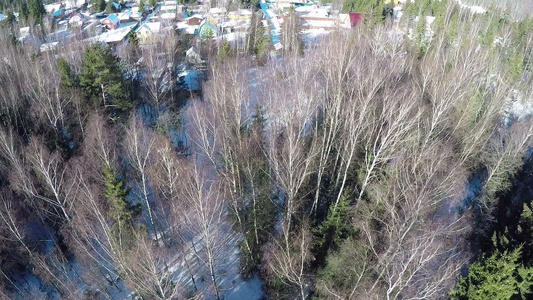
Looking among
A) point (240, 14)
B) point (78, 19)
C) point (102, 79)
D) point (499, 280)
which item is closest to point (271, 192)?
point (499, 280)

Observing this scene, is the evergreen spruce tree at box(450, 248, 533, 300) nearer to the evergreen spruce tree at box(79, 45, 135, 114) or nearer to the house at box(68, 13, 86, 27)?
the evergreen spruce tree at box(79, 45, 135, 114)

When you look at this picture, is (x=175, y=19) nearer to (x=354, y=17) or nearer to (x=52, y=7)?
(x=52, y=7)

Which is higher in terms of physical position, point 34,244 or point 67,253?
point 34,244

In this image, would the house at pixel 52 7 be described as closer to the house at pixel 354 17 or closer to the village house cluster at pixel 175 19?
the village house cluster at pixel 175 19

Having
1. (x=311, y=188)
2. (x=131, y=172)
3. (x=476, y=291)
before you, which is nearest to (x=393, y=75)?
(x=311, y=188)

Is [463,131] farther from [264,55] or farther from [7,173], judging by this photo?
[7,173]

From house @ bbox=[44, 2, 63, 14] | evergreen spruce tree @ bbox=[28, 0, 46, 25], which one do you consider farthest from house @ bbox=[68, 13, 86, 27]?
house @ bbox=[44, 2, 63, 14]

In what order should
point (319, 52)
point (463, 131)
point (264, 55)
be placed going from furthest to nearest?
1. point (264, 55)
2. point (319, 52)
3. point (463, 131)
